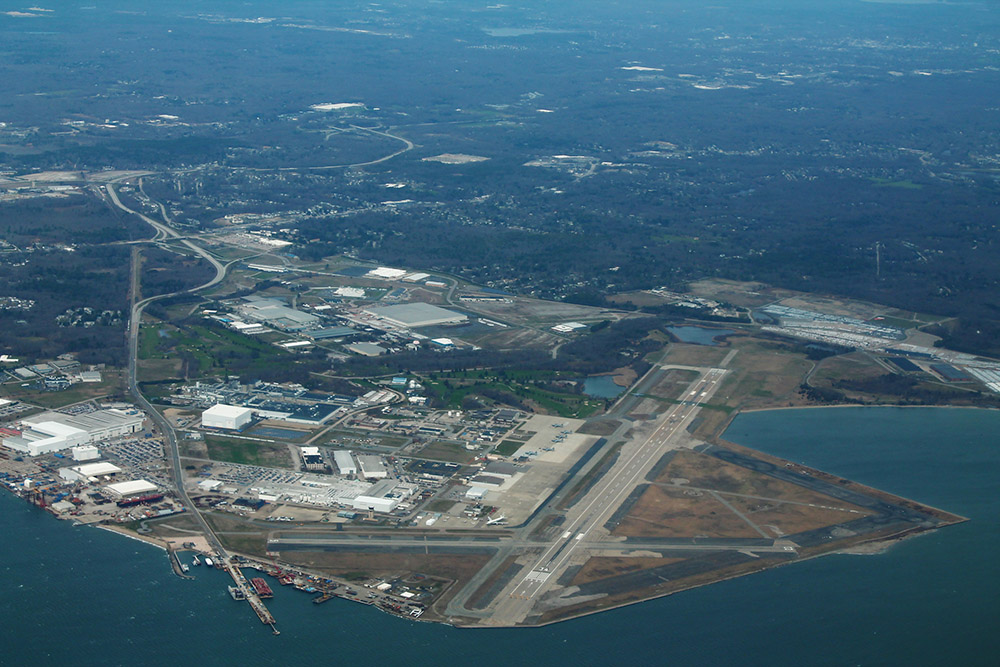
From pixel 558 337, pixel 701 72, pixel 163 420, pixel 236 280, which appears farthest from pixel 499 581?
pixel 701 72

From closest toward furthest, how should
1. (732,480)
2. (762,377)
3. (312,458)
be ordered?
(732,480), (312,458), (762,377)

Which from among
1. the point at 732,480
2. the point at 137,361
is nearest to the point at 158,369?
the point at 137,361

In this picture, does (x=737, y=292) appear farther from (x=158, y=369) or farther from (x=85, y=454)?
(x=85, y=454)

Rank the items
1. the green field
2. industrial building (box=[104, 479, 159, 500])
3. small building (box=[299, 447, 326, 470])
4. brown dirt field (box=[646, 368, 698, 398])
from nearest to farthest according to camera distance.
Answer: industrial building (box=[104, 479, 159, 500]) < small building (box=[299, 447, 326, 470]) < brown dirt field (box=[646, 368, 698, 398]) < the green field

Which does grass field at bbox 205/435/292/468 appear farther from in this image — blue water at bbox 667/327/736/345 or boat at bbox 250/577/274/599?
blue water at bbox 667/327/736/345

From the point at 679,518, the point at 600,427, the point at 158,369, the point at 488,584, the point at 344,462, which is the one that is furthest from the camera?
the point at 158,369

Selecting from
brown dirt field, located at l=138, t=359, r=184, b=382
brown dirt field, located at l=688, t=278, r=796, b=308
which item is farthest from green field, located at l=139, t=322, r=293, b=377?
brown dirt field, located at l=688, t=278, r=796, b=308
